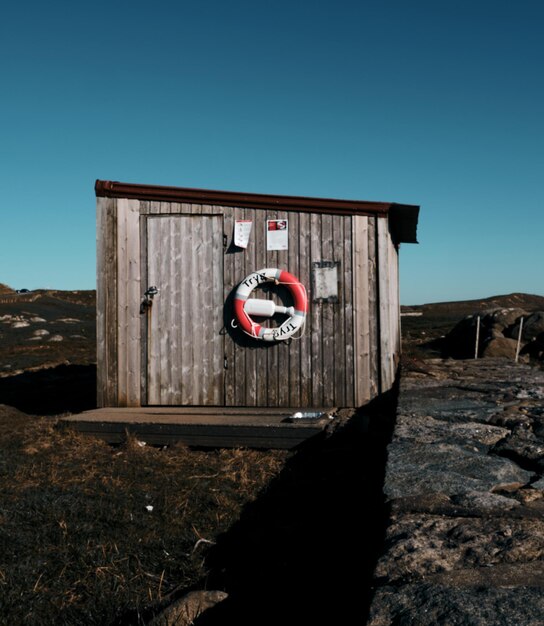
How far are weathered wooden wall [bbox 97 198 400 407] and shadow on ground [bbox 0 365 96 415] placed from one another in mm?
1428

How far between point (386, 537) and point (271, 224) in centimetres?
486

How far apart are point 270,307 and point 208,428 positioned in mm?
1449

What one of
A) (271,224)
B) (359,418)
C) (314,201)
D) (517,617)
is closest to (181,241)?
(271,224)

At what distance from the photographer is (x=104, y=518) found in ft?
12.8

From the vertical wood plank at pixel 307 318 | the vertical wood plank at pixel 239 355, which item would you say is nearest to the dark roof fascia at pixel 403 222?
the vertical wood plank at pixel 307 318

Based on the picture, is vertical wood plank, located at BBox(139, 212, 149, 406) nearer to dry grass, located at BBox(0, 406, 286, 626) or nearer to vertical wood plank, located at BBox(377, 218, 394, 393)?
dry grass, located at BBox(0, 406, 286, 626)

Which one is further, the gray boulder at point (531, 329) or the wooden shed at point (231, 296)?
the gray boulder at point (531, 329)

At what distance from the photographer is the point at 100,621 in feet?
8.63

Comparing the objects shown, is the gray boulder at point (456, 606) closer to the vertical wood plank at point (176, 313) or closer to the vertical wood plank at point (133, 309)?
the vertical wood plank at point (176, 313)

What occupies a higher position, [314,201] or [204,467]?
[314,201]

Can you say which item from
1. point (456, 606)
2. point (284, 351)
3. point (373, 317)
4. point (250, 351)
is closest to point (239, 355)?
point (250, 351)

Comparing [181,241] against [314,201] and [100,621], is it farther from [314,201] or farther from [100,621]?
[100,621]

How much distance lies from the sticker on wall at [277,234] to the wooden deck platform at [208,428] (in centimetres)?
171

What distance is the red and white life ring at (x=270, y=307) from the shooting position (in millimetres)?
6645
